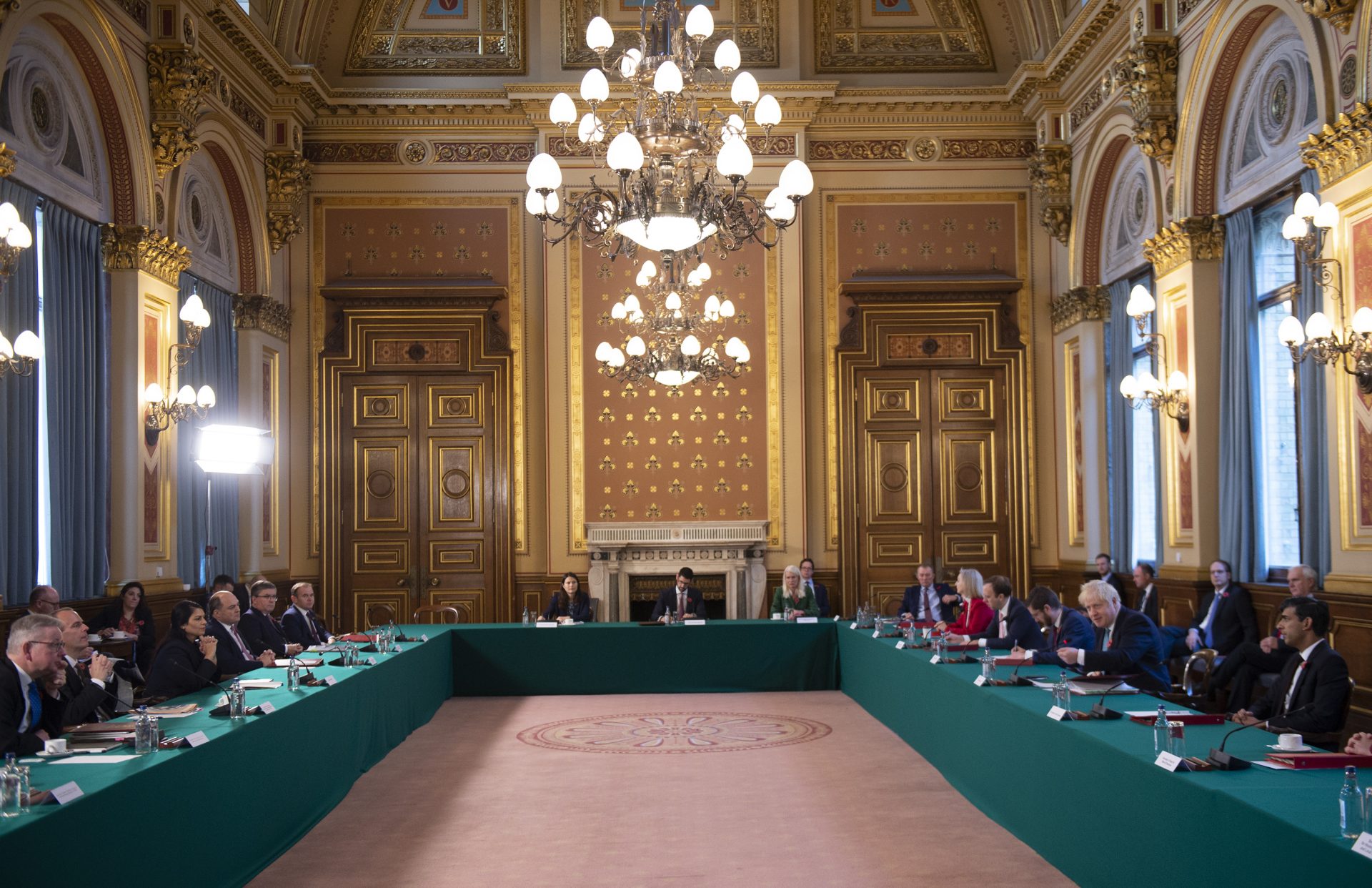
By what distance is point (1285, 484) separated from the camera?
9.61m

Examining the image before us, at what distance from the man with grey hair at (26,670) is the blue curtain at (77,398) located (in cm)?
445

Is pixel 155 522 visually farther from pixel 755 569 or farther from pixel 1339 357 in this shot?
pixel 1339 357

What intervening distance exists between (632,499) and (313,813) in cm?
766

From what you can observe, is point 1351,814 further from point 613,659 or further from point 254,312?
point 254,312

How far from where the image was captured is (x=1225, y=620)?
941 cm

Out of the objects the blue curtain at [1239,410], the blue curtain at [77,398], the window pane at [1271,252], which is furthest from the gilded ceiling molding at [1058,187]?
the blue curtain at [77,398]

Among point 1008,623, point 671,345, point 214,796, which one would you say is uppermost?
point 671,345

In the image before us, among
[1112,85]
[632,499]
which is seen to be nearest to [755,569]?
[632,499]

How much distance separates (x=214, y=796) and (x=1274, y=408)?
811 cm

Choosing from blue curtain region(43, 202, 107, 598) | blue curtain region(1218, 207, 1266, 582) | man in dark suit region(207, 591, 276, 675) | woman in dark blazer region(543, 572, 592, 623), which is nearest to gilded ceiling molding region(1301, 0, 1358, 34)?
blue curtain region(1218, 207, 1266, 582)

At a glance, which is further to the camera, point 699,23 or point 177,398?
point 177,398

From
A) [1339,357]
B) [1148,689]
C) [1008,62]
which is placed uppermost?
[1008,62]

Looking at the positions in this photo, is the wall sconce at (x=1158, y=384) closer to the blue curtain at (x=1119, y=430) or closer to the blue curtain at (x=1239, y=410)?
the blue curtain at (x=1239, y=410)

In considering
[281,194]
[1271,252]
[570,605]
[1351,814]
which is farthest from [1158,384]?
[281,194]
